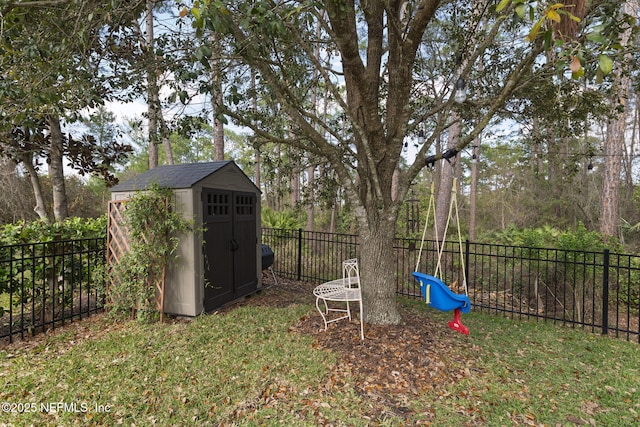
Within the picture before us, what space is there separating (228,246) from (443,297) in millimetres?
3410

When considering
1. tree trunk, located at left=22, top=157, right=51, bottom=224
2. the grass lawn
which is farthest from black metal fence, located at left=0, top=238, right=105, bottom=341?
tree trunk, located at left=22, top=157, right=51, bottom=224

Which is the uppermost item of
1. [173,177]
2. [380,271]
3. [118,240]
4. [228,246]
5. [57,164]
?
[57,164]

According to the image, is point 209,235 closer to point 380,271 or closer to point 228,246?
point 228,246

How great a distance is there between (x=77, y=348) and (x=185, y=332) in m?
1.18

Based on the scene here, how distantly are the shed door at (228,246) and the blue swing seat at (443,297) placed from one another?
3161 mm

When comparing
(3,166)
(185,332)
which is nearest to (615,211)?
(185,332)

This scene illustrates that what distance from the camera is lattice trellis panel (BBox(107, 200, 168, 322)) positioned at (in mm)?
4586

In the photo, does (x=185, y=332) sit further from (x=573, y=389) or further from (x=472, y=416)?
(x=573, y=389)

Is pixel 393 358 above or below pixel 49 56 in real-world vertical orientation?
below

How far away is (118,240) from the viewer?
4.75 metres

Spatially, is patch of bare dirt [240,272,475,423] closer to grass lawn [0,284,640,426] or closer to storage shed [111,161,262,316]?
grass lawn [0,284,640,426]

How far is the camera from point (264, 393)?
2781 mm

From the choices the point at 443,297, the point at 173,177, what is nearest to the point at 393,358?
the point at 443,297

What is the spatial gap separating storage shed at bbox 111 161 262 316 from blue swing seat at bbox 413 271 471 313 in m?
3.17
